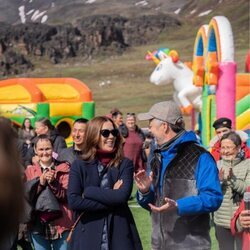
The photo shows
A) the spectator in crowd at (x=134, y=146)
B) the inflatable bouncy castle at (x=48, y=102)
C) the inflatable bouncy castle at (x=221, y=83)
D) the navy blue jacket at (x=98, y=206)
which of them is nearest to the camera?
the navy blue jacket at (x=98, y=206)

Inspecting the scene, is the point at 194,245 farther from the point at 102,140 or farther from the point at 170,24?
the point at 170,24

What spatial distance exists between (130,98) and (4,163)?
36552 millimetres

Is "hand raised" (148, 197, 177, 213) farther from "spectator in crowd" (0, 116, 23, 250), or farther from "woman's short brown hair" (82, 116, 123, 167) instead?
"spectator in crowd" (0, 116, 23, 250)

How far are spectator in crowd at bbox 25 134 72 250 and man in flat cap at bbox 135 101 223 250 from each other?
3.84ft

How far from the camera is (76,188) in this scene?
12.8ft

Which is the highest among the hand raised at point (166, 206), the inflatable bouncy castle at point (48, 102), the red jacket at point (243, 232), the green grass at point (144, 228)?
the inflatable bouncy castle at point (48, 102)

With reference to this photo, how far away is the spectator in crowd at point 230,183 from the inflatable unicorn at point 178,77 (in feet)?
36.5

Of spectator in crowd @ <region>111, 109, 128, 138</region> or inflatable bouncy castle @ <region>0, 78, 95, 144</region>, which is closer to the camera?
spectator in crowd @ <region>111, 109, 128, 138</region>

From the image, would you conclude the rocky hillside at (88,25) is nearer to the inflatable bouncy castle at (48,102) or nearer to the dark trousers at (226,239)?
the inflatable bouncy castle at (48,102)

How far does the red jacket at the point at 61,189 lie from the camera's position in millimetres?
4746

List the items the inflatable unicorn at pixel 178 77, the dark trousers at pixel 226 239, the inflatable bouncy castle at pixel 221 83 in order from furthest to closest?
the inflatable unicorn at pixel 178 77
the inflatable bouncy castle at pixel 221 83
the dark trousers at pixel 226 239

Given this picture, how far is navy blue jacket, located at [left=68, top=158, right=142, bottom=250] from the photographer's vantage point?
3.79 m

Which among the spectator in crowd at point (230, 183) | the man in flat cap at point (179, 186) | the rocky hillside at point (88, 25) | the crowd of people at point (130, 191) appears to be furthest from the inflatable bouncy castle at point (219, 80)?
the rocky hillside at point (88, 25)

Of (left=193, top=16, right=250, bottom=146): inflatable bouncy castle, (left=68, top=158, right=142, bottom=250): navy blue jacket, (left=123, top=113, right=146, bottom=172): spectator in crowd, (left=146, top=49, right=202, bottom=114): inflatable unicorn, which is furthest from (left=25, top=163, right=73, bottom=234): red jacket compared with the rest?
(left=146, top=49, right=202, bottom=114): inflatable unicorn
